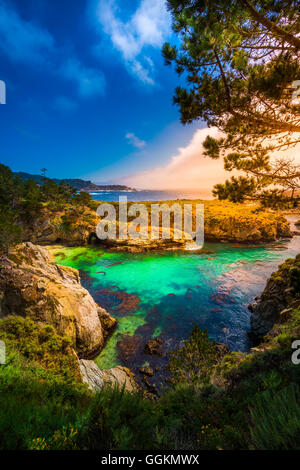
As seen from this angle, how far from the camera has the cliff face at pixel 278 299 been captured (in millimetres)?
7539

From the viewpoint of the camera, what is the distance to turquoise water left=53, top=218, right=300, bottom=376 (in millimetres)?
9414

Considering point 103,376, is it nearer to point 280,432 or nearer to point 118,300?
point 280,432

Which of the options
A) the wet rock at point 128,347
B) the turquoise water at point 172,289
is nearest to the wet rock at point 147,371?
the turquoise water at point 172,289

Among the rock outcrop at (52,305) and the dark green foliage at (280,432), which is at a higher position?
the dark green foliage at (280,432)

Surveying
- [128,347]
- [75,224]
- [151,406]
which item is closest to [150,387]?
[128,347]

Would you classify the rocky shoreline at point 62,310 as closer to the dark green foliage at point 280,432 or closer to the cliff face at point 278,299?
the dark green foliage at point 280,432

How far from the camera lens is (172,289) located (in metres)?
15.5

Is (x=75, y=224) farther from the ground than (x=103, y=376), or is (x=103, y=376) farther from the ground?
(x=75, y=224)

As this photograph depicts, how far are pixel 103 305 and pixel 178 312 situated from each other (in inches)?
231

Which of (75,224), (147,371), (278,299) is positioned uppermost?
(75,224)

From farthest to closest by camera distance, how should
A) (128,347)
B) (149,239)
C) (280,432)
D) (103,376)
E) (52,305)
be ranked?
(149,239), (128,347), (52,305), (103,376), (280,432)

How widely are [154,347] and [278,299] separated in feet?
22.7

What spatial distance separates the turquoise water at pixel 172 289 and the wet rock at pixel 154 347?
0.96ft
